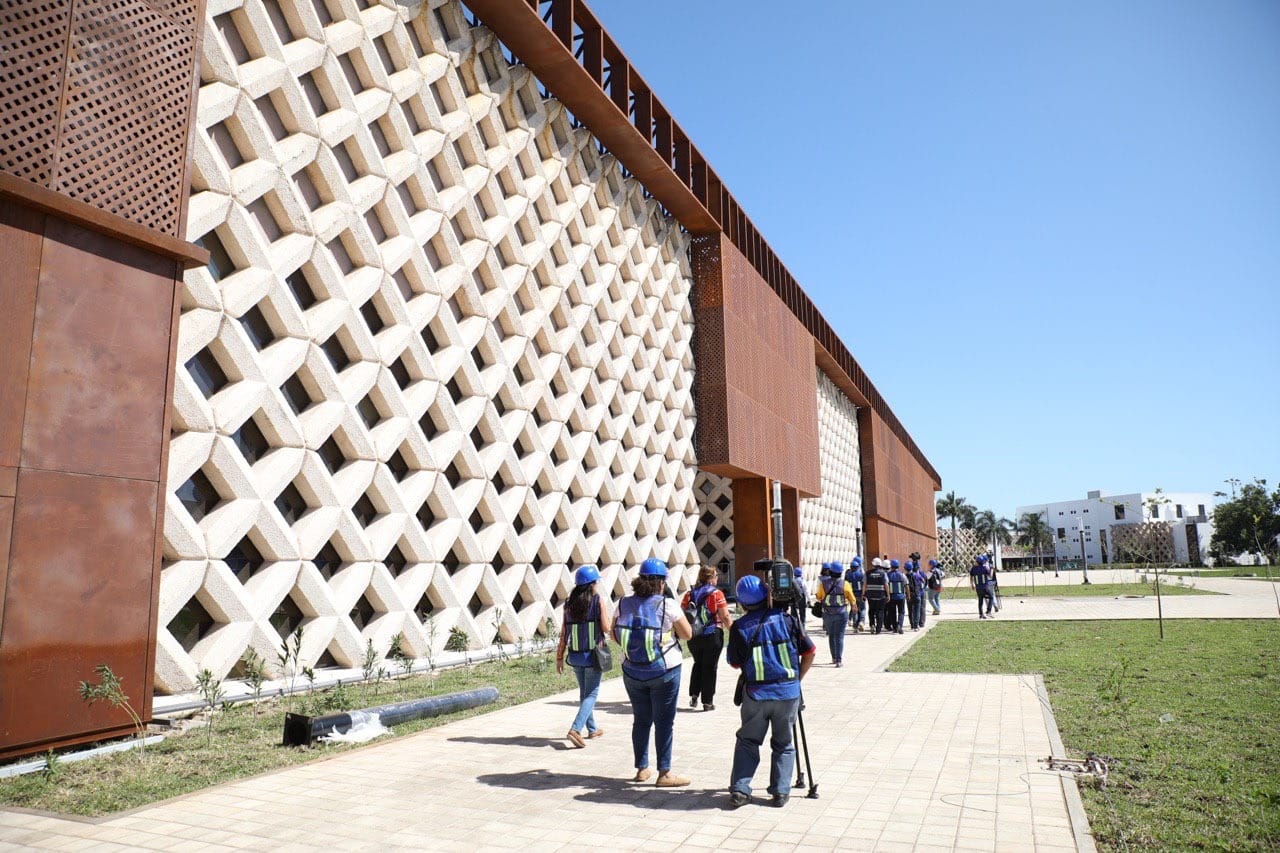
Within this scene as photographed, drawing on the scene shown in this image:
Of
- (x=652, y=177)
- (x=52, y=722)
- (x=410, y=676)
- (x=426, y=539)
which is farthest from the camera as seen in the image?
(x=652, y=177)

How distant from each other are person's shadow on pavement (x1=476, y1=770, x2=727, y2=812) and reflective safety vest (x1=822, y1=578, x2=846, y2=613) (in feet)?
25.0

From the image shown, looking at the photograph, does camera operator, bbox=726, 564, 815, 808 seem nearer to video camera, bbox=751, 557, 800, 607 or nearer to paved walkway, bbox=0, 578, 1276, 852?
video camera, bbox=751, 557, 800, 607

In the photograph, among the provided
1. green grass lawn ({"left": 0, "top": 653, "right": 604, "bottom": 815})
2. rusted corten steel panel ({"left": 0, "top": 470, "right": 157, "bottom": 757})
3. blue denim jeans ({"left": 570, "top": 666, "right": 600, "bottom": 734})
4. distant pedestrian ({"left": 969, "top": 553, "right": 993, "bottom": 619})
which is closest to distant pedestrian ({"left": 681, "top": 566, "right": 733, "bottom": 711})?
green grass lawn ({"left": 0, "top": 653, "right": 604, "bottom": 815})

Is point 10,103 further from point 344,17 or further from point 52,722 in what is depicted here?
point 344,17

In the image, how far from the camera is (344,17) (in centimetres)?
1320

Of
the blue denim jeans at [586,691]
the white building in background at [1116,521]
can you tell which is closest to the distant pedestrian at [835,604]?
the blue denim jeans at [586,691]

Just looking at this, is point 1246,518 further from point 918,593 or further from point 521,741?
point 521,741

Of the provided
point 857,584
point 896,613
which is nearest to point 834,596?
point 896,613

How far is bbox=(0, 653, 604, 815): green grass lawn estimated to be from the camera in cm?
610

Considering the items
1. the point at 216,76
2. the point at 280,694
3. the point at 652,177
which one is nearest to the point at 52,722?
the point at 280,694

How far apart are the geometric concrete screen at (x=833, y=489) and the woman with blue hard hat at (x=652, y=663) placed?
90.4 feet

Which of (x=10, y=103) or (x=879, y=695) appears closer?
(x=10, y=103)

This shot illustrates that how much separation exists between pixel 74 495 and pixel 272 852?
436cm

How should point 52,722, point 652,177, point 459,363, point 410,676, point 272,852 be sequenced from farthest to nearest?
point 652,177
point 459,363
point 410,676
point 52,722
point 272,852
